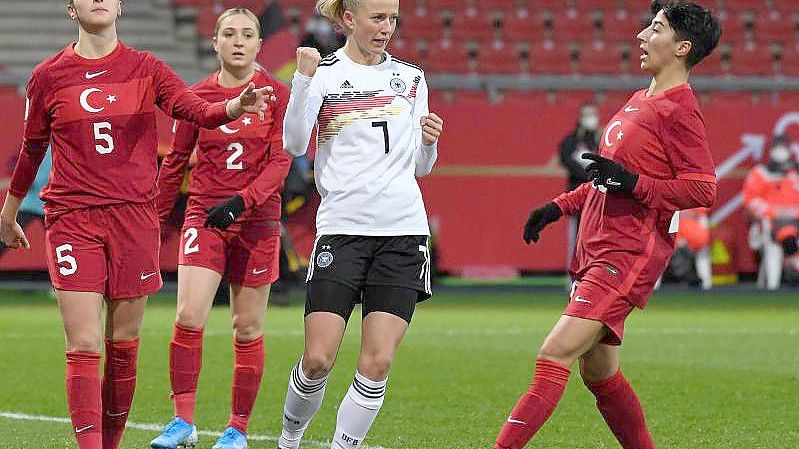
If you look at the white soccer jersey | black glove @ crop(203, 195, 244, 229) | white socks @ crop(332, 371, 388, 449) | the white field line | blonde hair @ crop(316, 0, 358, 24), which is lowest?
the white field line

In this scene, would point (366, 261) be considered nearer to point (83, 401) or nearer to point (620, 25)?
point (83, 401)

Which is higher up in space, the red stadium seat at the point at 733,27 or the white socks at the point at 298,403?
the white socks at the point at 298,403

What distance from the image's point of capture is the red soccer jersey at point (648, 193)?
19.0 feet

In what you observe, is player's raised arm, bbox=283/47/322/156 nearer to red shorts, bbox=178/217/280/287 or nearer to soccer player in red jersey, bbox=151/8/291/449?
soccer player in red jersey, bbox=151/8/291/449

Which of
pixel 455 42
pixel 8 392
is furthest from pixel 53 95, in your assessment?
pixel 455 42

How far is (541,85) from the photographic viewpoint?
59.2 feet

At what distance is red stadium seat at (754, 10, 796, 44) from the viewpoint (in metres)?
22.6

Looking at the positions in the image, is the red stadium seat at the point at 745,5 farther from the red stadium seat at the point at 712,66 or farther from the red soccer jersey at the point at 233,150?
the red soccer jersey at the point at 233,150

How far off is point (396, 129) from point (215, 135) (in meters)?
1.46

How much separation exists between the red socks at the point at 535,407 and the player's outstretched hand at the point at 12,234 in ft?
6.97

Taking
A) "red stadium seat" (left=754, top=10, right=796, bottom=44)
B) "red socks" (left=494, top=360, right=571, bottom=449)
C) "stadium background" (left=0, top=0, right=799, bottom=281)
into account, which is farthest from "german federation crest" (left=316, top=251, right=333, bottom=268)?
"red stadium seat" (left=754, top=10, right=796, bottom=44)

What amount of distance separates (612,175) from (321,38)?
433 inches

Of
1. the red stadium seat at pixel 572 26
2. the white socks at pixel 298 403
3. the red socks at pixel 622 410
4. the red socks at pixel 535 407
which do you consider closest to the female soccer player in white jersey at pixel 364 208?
the white socks at pixel 298 403

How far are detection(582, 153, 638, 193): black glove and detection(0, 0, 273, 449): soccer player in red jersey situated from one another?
128 centimetres
